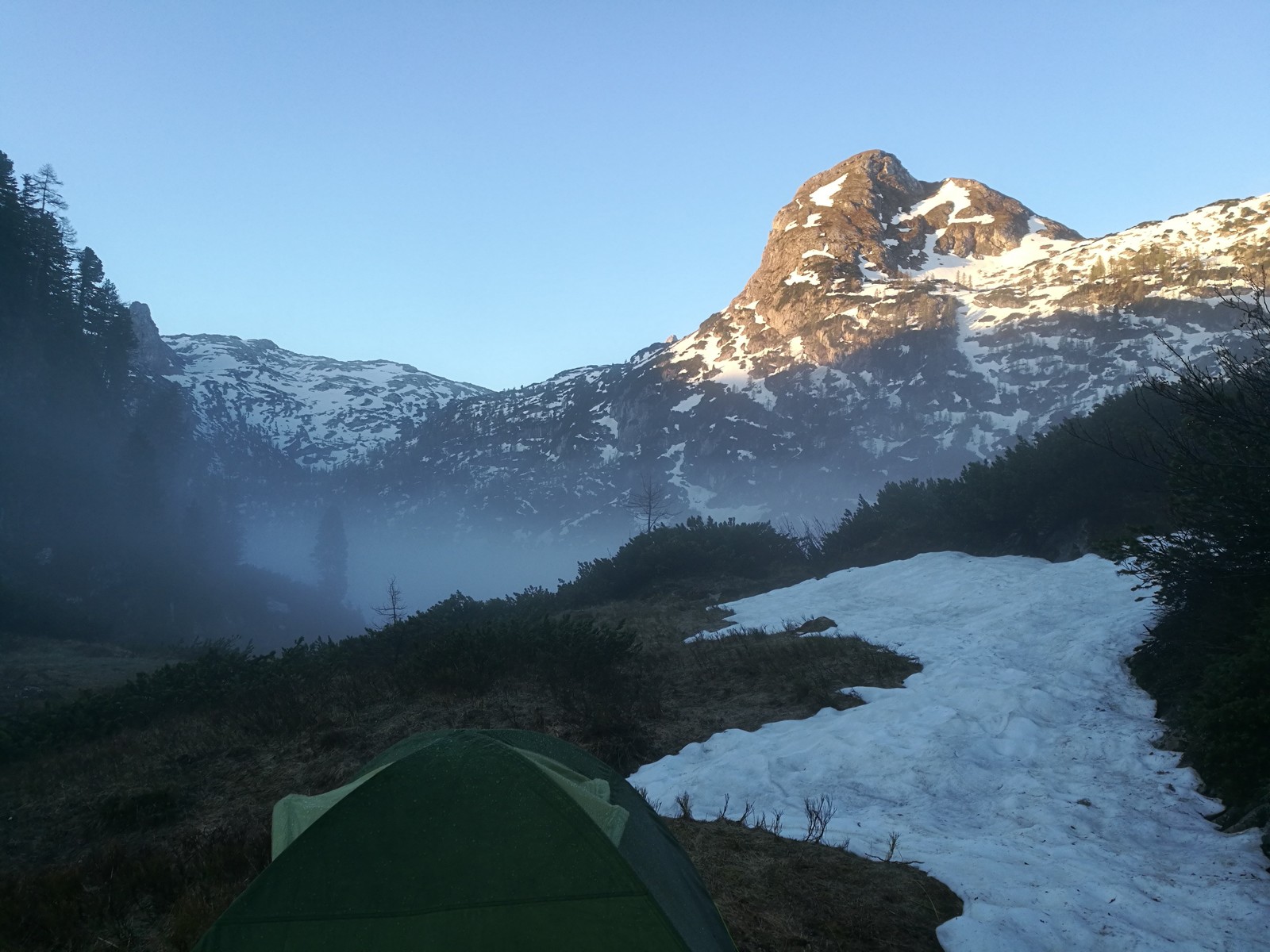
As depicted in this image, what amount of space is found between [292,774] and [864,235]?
103299mm

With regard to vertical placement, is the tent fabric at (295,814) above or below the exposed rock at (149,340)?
below

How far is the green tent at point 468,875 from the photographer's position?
10.9 ft

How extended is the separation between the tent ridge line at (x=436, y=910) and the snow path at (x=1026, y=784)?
265cm

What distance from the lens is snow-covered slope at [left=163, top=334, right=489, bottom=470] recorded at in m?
127

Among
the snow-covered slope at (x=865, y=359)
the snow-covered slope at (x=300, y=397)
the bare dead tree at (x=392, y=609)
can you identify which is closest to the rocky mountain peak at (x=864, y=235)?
the snow-covered slope at (x=865, y=359)

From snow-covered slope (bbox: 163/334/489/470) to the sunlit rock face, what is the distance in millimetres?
2510

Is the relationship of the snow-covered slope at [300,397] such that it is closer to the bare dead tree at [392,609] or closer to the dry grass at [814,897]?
the bare dead tree at [392,609]

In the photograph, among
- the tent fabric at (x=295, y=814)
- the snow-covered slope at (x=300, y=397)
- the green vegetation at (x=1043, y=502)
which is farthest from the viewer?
the snow-covered slope at (x=300, y=397)

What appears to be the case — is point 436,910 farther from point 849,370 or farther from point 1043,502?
point 849,370

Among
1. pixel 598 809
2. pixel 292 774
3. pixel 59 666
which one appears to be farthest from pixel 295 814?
pixel 59 666

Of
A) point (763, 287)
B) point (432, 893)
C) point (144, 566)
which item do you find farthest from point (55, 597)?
point (763, 287)

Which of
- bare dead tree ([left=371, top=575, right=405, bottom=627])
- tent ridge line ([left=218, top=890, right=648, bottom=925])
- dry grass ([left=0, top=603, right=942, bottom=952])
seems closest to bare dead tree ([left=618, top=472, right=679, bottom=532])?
bare dead tree ([left=371, top=575, right=405, bottom=627])

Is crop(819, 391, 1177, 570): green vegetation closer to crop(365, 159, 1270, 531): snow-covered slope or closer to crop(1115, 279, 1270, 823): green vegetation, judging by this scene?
crop(1115, 279, 1270, 823): green vegetation

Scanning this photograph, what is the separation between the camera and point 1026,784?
7605 mm
